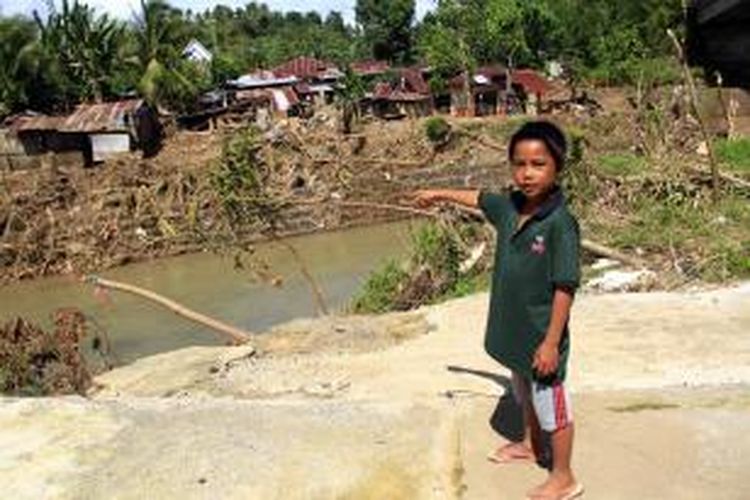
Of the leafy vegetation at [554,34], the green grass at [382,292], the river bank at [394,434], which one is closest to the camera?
the river bank at [394,434]

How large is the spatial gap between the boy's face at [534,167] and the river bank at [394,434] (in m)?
1.04

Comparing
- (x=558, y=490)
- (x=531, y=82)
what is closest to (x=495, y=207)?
(x=558, y=490)

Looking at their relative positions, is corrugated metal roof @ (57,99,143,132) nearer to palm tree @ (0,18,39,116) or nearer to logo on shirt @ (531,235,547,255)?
palm tree @ (0,18,39,116)

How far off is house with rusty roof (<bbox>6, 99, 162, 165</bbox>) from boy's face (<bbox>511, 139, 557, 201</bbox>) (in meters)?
28.1

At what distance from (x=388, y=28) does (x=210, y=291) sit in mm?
36226

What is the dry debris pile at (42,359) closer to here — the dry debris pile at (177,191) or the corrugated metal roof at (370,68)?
the dry debris pile at (177,191)

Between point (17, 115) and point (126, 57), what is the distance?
409 cm

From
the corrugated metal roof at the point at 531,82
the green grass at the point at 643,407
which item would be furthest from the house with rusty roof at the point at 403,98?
the green grass at the point at 643,407

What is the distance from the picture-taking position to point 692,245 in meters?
9.45

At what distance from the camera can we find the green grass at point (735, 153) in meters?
14.7

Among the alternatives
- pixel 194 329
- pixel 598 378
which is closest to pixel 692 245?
pixel 598 378

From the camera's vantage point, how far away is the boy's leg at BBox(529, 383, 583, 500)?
3580mm

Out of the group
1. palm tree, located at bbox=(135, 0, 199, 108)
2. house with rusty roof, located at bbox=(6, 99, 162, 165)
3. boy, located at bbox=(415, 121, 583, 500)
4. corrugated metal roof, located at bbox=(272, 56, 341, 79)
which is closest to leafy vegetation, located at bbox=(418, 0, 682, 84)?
corrugated metal roof, located at bbox=(272, 56, 341, 79)

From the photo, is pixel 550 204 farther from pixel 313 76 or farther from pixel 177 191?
pixel 313 76
